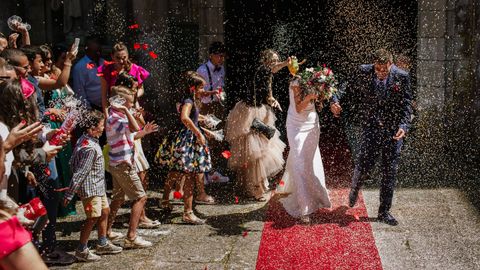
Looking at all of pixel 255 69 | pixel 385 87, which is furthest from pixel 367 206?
pixel 255 69

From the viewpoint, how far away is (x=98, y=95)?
31.0 feet

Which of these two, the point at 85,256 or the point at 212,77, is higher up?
the point at 212,77

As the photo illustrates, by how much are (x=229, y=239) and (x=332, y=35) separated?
8.49 meters

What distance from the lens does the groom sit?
7.59 metres

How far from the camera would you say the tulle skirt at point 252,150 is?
8.76 meters

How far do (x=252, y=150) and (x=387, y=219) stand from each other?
190 centimetres

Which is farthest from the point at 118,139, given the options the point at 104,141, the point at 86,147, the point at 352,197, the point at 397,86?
the point at 397,86

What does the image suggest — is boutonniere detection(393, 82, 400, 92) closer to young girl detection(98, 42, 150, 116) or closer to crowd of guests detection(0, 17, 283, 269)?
crowd of guests detection(0, 17, 283, 269)

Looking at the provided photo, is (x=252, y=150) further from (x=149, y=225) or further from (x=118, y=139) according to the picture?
(x=118, y=139)

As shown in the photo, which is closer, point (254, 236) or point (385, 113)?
point (254, 236)

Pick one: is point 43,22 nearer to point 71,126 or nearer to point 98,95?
point 98,95

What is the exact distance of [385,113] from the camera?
7.67 metres

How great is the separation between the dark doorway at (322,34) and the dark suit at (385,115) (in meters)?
3.74

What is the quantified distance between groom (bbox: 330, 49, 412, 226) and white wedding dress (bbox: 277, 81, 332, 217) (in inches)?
22.6
